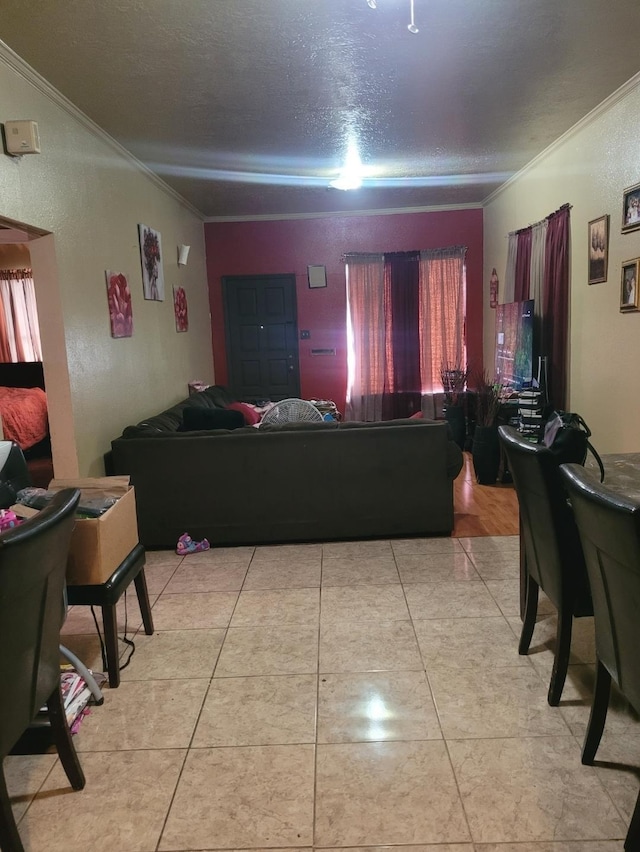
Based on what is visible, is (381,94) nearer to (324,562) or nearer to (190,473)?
(190,473)

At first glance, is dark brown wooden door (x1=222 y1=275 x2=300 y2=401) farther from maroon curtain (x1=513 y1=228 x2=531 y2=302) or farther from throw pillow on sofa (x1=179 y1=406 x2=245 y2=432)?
throw pillow on sofa (x1=179 y1=406 x2=245 y2=432)

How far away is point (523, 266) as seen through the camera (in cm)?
550

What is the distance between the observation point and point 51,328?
3.18 metres

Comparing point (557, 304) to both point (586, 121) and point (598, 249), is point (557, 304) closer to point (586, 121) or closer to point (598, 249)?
point (598, 249)

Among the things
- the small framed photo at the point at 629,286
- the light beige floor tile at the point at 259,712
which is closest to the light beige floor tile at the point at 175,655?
the light beige floor tile at the point at 259,712

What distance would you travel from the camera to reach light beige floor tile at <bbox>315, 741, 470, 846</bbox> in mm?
1568

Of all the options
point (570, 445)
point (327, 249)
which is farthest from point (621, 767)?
point (327, 249)

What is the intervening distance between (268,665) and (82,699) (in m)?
0.70

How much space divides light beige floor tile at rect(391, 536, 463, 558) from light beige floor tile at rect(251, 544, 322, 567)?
0.48 m

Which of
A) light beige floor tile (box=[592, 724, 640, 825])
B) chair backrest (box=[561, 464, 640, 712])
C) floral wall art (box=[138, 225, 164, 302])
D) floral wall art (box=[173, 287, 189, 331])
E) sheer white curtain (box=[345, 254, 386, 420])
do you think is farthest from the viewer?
sheer white curtain (box=[345, 254, 386, 420])

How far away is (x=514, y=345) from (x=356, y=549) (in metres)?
2.80

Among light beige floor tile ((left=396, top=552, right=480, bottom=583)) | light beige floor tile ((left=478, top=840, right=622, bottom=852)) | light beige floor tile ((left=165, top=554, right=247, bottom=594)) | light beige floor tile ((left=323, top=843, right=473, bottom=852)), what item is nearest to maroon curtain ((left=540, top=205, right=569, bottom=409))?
light beige floor tile ((left=396, top=552, right=480, bottom=583))

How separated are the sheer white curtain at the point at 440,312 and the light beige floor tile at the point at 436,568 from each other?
4.09m

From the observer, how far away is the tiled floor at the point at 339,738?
1.60m
